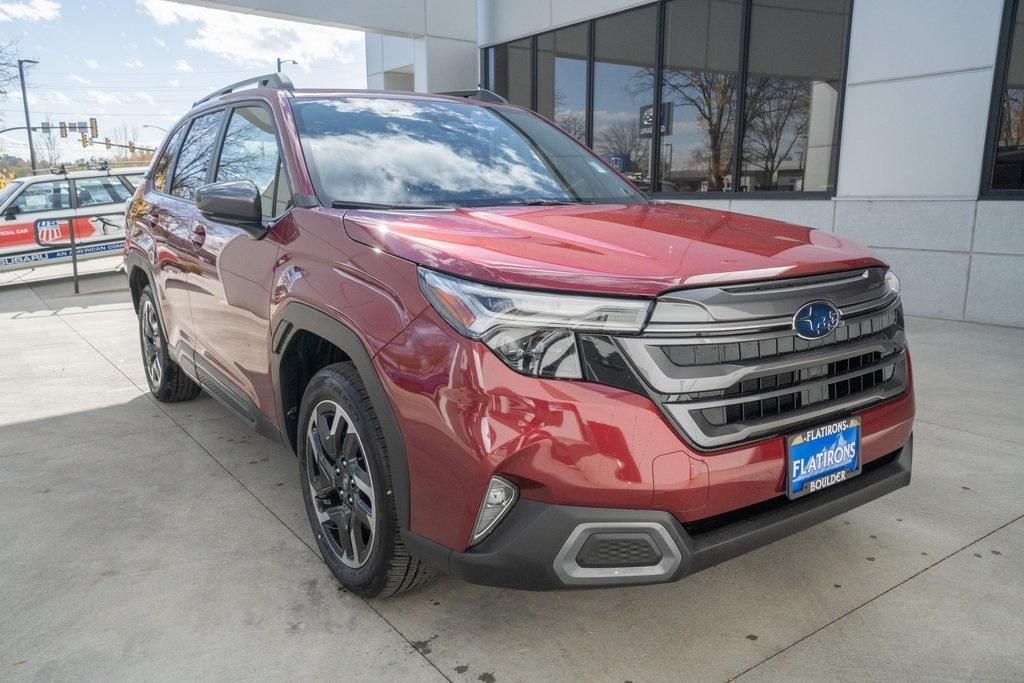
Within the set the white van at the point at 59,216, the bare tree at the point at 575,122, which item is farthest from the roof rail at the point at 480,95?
the white van at the point at 59,216

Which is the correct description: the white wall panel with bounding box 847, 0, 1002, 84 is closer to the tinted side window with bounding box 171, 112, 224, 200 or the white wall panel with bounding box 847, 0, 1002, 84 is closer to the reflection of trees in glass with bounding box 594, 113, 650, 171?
the reflection of trees in glass with bounding box 594, 113, 650, 171

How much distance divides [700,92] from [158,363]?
787 cm

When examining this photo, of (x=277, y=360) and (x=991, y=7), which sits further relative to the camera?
(x=991, y=7)

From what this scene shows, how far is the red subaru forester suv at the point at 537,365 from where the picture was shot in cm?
187

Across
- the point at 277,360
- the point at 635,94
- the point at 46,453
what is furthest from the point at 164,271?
the point at 635,94

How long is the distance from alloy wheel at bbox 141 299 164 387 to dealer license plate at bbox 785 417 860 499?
383cm

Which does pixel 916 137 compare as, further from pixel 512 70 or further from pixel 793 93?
pixel 512 70

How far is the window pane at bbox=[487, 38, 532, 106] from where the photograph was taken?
12883mm

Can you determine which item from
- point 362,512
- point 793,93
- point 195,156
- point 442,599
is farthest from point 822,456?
point 793,93

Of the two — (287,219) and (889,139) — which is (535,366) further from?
(889,139)

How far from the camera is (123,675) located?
2178 mm

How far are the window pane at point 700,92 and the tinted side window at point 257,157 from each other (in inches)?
296

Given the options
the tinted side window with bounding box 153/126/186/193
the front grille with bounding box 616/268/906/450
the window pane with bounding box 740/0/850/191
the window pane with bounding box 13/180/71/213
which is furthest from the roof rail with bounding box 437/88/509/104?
the window pane with bounding box 13/180/71/213

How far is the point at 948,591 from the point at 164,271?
12.8 feet
